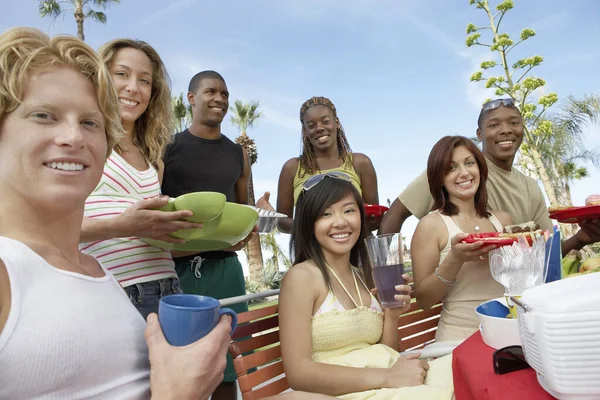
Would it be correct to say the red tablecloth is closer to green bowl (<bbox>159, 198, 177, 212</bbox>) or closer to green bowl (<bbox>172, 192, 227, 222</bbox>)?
green bowl (<bbox>172, 192, 227, 222</bbox>)

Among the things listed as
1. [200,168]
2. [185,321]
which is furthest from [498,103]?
[185,321]

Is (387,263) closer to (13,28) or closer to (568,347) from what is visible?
(568,347)

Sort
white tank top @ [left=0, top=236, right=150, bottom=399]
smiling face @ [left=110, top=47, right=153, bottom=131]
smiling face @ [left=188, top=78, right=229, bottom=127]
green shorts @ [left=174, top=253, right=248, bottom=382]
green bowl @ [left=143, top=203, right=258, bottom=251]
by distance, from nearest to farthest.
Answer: white tank top @ [left=0, top=236, right=150, bottom=399] < green bowl @ [left=143, top=203, right=258, bottom=251] < smiling face @ [left=110, top=47, right=153, bottom=131] < green shorts @ [left=174, top=253, right=248, bottom=382] < smiling face @ [left=188, top=78, right=229, bottom=127]

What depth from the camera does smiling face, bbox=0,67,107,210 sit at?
3.34 ft

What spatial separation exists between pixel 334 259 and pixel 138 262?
91 cm

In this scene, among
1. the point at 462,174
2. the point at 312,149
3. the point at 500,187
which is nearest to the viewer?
the point at 462,174

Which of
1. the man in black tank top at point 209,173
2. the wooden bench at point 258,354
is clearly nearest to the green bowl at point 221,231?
the wooden bench at point 258,354

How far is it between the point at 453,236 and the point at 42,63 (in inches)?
76.9

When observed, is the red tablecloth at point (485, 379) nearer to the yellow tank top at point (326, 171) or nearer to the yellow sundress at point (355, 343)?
the yellow sundress at point (355, 343)

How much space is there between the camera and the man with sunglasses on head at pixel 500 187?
Answer: 3.16m

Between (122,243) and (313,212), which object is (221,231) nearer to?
(122,243)

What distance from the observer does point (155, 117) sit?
2.37 metres

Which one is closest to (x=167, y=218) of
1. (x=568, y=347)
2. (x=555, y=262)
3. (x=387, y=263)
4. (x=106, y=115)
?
(x=106, y=115)

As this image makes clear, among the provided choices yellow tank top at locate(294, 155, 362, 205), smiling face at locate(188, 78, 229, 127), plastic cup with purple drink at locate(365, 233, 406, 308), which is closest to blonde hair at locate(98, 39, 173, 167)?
smiling face at locate(188, 78, 229, 127)
